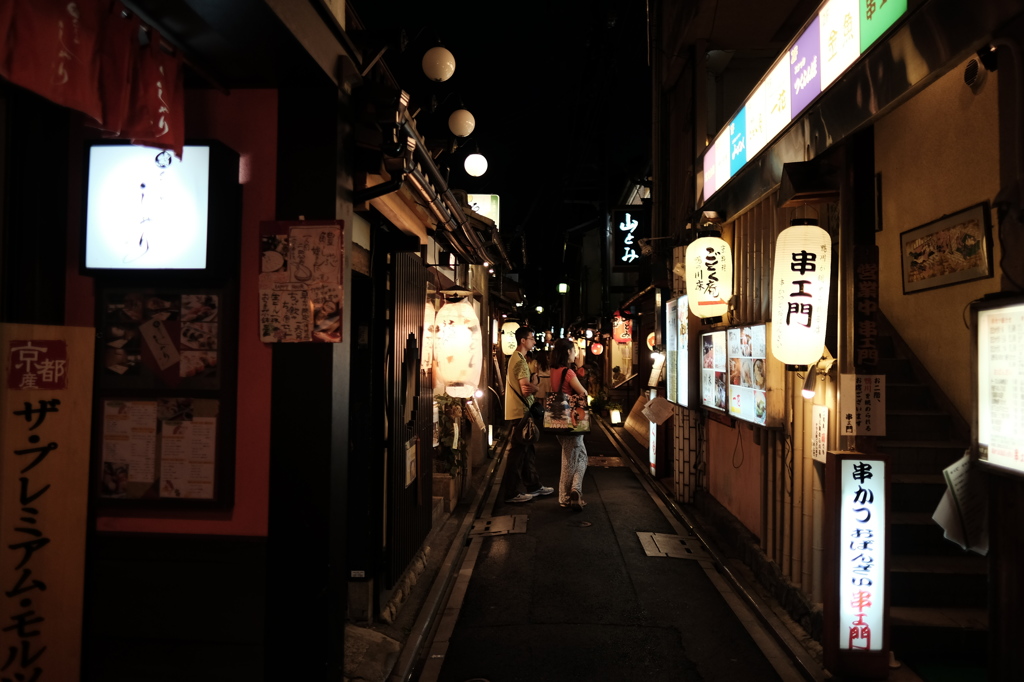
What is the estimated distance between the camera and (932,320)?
9391 mm

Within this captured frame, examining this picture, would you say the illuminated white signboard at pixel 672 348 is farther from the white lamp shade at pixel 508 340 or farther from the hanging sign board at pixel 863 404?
the white lamp shade at pixel 508 340

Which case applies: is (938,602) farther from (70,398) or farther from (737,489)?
(70,398)

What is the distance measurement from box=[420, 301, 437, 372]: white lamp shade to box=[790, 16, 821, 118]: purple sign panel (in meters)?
5.95

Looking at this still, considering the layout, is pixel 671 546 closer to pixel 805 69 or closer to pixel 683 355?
pixel 683 355

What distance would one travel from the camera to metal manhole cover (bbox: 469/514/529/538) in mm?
11424

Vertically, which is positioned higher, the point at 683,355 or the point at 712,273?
the point at 712,273

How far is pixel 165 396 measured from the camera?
4867mm

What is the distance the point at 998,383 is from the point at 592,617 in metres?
5.23

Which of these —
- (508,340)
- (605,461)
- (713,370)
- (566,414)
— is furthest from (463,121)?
(508,340)

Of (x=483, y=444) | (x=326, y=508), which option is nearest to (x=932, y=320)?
(x=326, y=508)

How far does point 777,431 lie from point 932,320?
10.8 ft

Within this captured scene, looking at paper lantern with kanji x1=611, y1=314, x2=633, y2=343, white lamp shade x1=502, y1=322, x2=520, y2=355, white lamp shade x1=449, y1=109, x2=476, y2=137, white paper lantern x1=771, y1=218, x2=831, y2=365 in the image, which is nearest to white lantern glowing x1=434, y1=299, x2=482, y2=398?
white lamp shade x1=449, y1=109, x2=476, y2=137

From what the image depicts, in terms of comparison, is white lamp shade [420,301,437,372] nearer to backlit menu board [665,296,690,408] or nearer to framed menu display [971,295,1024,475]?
backlit menu board [665,296,690,408]

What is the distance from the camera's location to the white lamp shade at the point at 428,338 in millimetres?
9508
